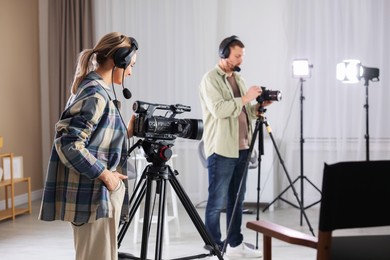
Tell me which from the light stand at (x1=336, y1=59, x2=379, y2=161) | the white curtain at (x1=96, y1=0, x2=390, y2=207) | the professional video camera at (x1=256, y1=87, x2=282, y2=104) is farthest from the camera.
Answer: the white curtain at (x1=96, y1=0, x2=390, y2=207)

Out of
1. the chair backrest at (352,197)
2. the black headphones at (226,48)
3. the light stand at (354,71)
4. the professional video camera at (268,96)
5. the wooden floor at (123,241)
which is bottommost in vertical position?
the wooden floor at (123,241)

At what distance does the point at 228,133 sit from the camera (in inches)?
138

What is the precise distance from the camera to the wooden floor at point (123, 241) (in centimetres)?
379

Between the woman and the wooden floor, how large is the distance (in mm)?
1654

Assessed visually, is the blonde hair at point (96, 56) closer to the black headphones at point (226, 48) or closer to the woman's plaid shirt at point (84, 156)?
the woman's plaid shirt at point (84, 156)

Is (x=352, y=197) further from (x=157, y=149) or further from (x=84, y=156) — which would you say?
(x=157, y=149)

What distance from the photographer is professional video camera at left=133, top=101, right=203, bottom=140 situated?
2.44 m

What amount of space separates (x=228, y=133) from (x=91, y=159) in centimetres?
159

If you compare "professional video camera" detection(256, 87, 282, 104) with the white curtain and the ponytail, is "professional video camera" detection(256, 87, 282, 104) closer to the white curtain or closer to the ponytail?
the ponytail

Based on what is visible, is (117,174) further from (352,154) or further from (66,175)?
(352,154)

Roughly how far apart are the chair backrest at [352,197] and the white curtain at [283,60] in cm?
354

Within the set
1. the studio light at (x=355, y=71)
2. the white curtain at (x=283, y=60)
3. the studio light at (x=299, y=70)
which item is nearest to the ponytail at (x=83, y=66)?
the studio light at (x=299, y=70)

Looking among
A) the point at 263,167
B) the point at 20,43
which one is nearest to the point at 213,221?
the point at 263,167

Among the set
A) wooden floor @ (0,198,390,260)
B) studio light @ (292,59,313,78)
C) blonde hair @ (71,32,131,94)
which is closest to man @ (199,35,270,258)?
wooden floor @ (0,198,390,260)
